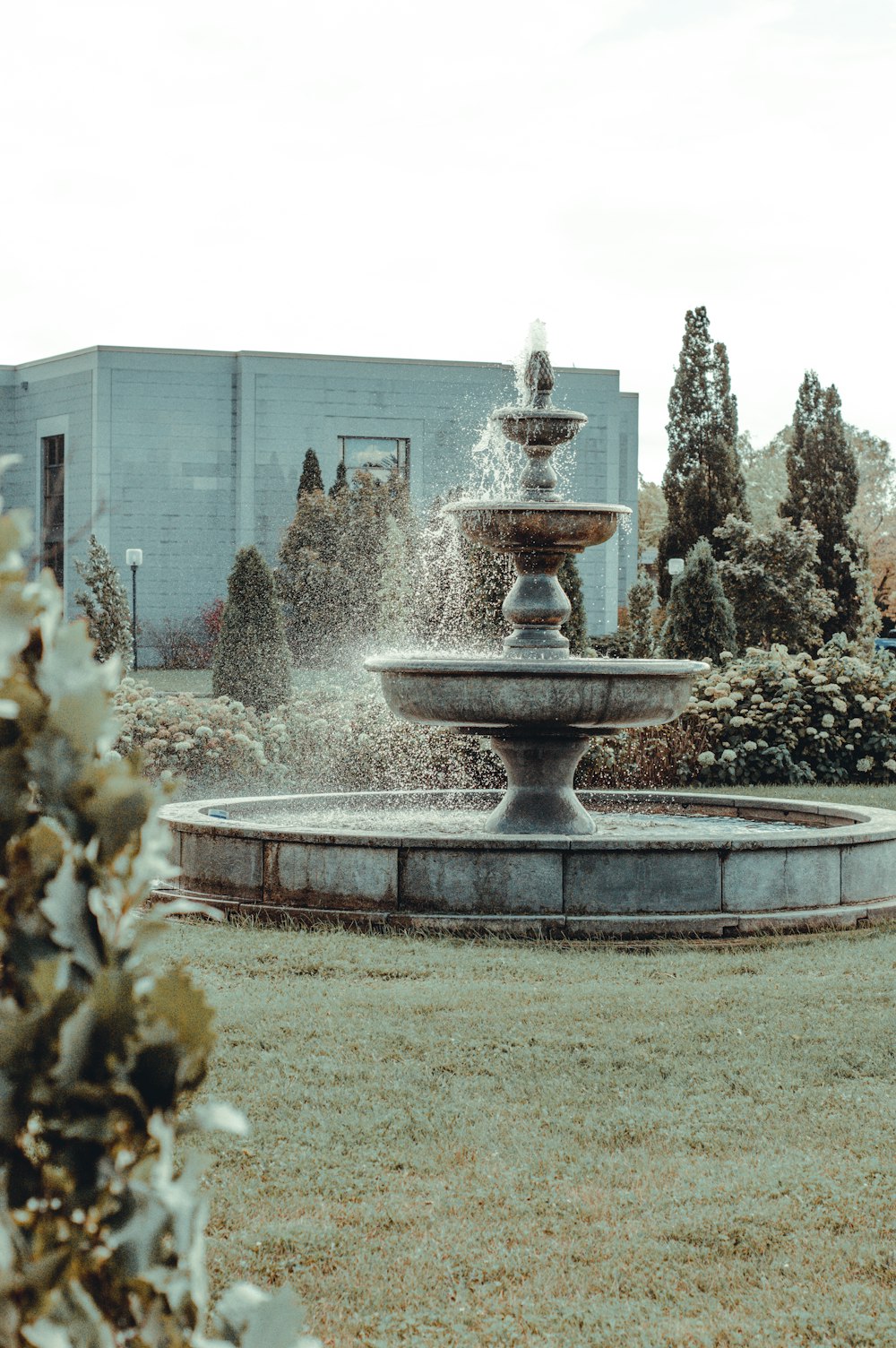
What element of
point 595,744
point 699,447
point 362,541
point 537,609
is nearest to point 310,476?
point 362,541

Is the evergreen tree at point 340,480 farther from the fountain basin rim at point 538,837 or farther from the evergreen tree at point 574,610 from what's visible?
the fountain basin rim at point 538,837

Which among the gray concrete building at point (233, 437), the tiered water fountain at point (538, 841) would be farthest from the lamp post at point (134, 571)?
the tiered water fountain at point (538, 841)

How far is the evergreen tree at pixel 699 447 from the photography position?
37.1 metres

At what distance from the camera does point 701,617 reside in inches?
886

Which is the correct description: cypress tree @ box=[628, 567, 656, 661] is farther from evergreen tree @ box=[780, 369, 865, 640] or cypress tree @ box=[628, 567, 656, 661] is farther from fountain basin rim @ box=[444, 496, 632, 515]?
fountain basin rim @ box=[444, 496, 632, 515]

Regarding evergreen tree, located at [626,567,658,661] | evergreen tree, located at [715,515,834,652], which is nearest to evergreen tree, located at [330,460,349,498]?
evergreen tree, located at [626,567,658,661]

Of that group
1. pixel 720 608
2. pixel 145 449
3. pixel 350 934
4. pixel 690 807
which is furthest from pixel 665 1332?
pixel 145 449

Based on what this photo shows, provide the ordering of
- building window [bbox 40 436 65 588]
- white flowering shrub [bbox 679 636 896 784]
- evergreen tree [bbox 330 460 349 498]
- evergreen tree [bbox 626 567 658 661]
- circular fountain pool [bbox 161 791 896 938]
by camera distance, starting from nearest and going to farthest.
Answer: circular fountain pool [bbox 161 791 896 938] → white flowering shrub [bbox 679 636 896 784] → evergreen tree [bbox 626 567 658 661] → evergreen tree [bbox 330 460 349 498] → building window [bbox 40 436 65 588]

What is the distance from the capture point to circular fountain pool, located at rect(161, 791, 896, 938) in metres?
7.20

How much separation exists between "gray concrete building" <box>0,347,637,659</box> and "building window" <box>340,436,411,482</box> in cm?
4

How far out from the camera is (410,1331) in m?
3.09

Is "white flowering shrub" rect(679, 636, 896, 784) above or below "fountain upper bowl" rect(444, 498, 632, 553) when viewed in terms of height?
below

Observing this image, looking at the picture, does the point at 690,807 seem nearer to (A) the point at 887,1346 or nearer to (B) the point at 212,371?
(A) the point at 887,1346

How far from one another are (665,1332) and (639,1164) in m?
0.93
